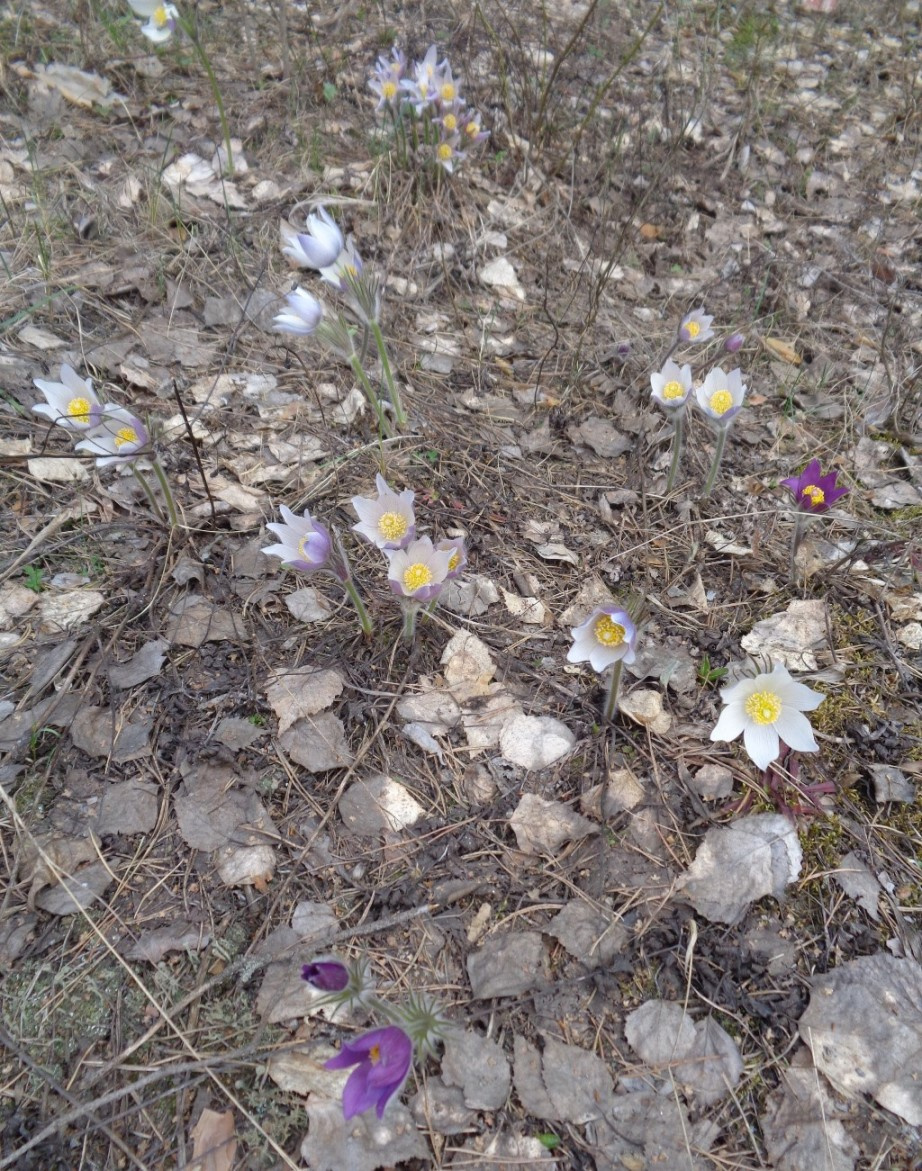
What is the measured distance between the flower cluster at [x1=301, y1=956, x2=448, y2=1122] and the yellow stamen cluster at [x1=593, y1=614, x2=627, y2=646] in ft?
2.73

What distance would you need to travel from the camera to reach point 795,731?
1.67 meters

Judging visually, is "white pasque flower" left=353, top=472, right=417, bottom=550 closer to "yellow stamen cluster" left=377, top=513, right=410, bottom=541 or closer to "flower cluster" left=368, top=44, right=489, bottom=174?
"yellow stamen cluster" left=377, top=513, right=410, bottom=541

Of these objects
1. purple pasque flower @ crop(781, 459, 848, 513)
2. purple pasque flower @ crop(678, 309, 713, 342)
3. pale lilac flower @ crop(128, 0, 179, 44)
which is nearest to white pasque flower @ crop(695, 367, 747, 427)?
purple pasque flower @ crop(781, 459, 848, 513)

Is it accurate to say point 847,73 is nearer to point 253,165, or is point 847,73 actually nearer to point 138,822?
point 253,165

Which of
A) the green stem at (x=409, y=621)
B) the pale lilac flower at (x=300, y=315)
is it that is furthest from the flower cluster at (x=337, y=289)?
the green stem at (x=409, y=621)

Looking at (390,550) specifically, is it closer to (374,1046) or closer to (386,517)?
(386,517)

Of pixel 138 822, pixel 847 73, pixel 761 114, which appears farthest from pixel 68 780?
pixel 847 73

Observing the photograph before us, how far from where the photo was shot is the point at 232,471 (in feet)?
7.72

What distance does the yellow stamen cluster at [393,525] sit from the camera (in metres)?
1.88

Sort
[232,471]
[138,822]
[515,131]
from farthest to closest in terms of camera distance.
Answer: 1. [515,131]
2. [232,471]
3. [138,822]

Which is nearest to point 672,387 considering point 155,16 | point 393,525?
point 393,525

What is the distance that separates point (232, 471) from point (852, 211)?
3251 millimetres

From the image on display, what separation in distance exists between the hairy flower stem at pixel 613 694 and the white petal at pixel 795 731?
0.36 meters

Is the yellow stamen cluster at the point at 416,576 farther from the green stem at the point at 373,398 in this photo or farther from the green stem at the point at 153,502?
the green stem at the point at 153,502
